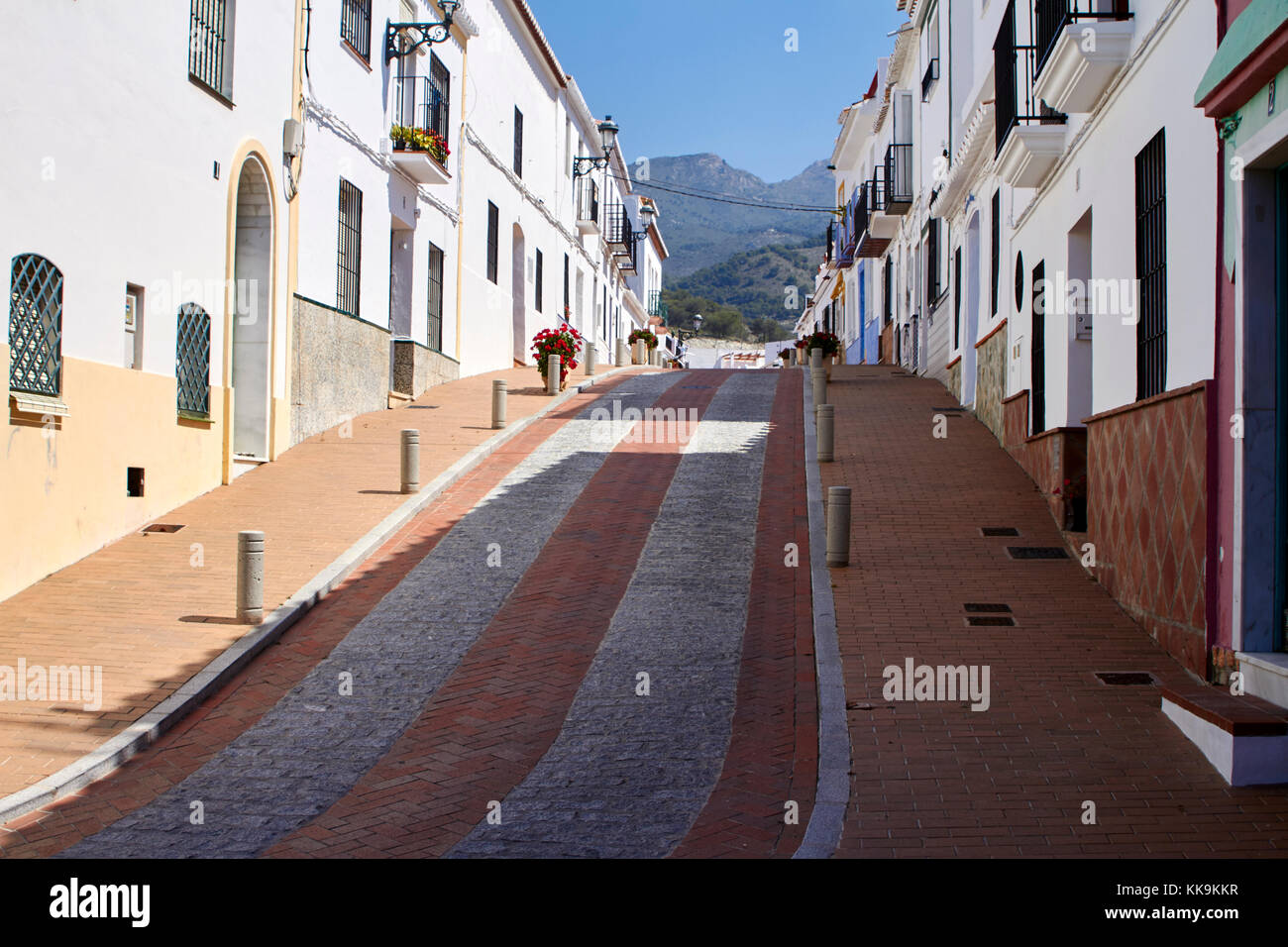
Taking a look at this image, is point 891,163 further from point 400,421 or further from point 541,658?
point 541,658

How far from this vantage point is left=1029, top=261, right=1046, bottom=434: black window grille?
13.4 metres

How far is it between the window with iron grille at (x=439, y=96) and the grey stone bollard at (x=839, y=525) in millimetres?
14267

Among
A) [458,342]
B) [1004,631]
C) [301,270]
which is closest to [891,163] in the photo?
[458,342]

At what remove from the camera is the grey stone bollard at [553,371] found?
2320cm

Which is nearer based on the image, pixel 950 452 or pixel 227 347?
pixel 227 347

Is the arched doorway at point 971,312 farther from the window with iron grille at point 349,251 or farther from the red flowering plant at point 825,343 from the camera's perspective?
the window with iron grille at point 349,251

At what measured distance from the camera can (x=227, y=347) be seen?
1459 cm

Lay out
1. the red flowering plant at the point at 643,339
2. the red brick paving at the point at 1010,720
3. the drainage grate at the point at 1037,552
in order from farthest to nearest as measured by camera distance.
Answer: the red flowering plant at the point at 643,339
the drainage grate at the point at 1037,552
the red brick paving at the point at 1010,720

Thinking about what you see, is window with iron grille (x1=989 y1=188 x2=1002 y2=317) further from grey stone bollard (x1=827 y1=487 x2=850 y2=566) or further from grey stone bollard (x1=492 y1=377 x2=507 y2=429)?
grey stone bollard (x1=492 y1=377 x2=507 y2=429)

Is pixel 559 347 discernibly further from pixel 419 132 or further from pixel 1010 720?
Answer: pixel 1010 720

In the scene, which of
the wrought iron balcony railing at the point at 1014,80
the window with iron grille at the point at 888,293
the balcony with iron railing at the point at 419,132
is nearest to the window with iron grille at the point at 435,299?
the balcony with iron railing at the point at 419,132

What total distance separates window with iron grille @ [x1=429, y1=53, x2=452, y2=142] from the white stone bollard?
21.6 feet

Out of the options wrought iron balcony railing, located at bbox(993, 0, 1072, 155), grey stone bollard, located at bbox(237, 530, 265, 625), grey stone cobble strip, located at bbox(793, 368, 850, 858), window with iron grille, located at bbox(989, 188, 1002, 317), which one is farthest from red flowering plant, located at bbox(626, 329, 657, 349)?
grey stone bollard, located at bbox(237, 530, 265, 625)
